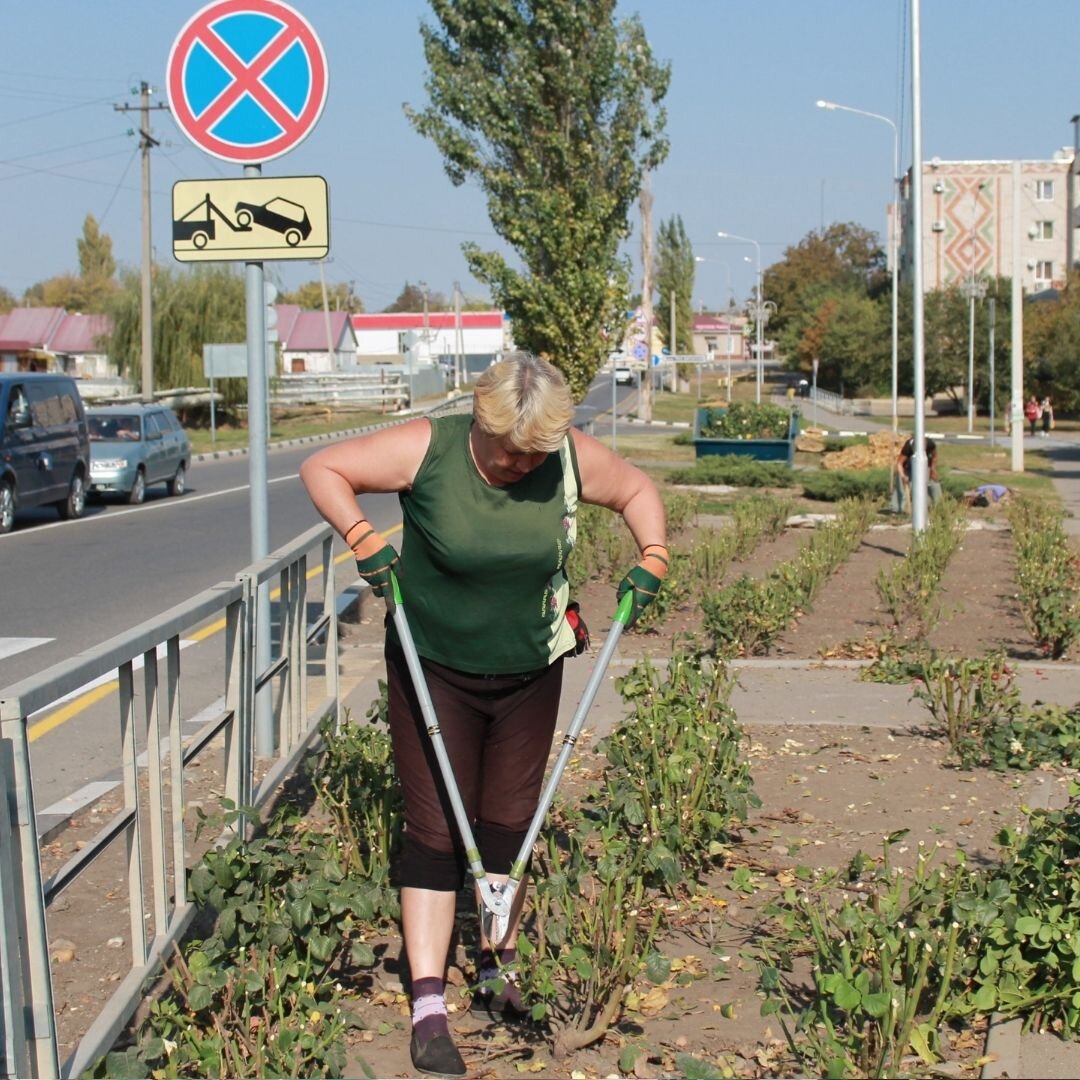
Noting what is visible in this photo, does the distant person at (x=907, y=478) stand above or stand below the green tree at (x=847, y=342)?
below

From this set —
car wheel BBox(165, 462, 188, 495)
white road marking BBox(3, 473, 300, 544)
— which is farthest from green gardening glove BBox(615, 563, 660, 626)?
car wheel BBox(165, 462, 188, 495)

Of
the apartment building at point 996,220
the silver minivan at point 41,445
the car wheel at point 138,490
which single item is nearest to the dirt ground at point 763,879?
the silver minivan at point 41,445

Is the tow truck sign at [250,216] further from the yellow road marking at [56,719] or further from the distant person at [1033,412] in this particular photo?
the distant person at [1033,412]

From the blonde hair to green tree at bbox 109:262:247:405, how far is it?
50.8 m

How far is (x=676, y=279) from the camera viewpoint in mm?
121688

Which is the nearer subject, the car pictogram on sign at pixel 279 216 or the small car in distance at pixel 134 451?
the car pictogram on sign at pixel 279 216

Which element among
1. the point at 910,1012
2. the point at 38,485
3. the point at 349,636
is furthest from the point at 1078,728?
the point at 38,485

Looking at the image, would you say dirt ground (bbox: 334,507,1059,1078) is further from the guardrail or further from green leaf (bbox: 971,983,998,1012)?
the guardrail

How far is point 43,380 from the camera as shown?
67.3ft

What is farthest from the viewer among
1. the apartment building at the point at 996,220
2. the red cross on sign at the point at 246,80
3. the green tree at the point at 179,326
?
the apartment building at the point at 996,220

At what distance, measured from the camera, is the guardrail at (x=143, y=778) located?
2768mm

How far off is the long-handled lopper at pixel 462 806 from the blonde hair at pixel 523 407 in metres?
0.51

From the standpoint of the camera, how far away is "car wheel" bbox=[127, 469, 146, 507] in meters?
24.5

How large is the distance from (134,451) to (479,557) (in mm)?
21858
